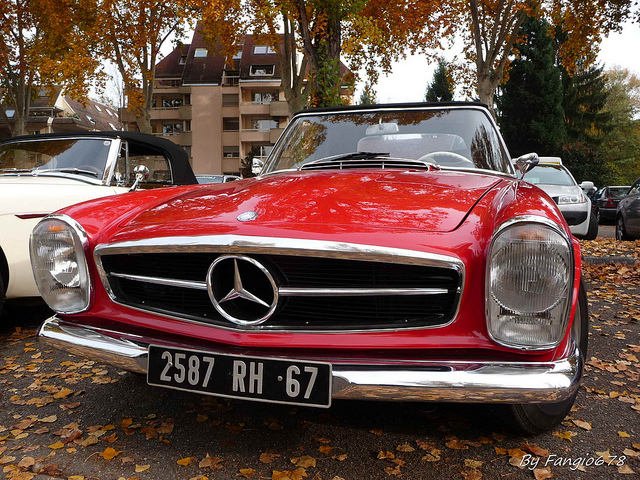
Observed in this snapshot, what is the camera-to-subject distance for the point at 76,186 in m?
4.32

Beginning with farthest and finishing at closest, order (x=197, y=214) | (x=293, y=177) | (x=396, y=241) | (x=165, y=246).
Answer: (x=293, y=177) → (x=197, y=214) → (x=165, y=246) → (x=396, y=241)

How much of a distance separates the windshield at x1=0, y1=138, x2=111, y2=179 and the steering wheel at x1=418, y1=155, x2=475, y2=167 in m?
2.93

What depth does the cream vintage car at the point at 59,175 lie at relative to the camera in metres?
3.76

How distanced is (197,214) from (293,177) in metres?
A: 0.68

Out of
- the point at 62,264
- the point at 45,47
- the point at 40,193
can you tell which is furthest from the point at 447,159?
the point at 45,47

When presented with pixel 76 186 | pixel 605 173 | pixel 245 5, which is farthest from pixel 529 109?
pixel 76 186

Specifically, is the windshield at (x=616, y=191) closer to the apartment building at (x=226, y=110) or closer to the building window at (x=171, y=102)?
the apartment building at (x=226, y=110)

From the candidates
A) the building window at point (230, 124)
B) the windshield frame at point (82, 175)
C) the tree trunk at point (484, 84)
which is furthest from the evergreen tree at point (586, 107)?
the windshield frame at point (82, 175)

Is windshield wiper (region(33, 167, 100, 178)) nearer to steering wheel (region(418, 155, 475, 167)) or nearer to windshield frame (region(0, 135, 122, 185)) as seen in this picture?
windshield frame (region(0, 135, 122, 185))

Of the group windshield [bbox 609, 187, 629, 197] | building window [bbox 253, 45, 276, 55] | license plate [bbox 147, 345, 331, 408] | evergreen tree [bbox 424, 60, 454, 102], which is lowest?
windshield [bbox 609, 187, 629, 197]

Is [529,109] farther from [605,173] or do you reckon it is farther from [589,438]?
[589,438]

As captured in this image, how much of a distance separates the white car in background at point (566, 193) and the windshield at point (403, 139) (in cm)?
Result: 647

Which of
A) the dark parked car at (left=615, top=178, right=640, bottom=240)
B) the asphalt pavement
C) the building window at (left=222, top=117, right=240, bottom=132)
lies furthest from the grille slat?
the building window at (left=222, top=117, right=240, bottom=132)

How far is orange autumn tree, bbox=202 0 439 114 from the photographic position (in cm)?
1030
